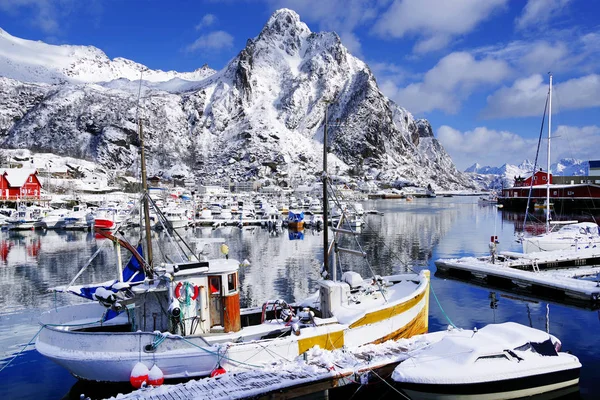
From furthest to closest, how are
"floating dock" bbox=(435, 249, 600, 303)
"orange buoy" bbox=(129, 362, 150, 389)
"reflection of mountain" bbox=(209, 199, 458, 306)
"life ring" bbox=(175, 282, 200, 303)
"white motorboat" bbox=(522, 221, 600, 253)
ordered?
1. "white motorboat" bbox=(522, 221, 600, 253)
2. "reflection of mountain" bbox=(209, 199, 458, 306)
3. "floating dock" bbox=(435, 249, 600, 303)
4. "life ring" bbox=(175, 282, 200, 303)
5. "orange buoy" bbox=(129, 362, 150, 389)

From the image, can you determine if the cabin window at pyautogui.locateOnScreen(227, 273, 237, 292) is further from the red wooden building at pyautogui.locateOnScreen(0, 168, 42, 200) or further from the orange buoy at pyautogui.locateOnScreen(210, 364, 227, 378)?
the red wooden building at pyautogui.locateOnScreen(0, 168, 42, 200)

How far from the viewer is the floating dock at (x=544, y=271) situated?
79.2 ft

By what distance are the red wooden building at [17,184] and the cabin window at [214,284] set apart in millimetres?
92412

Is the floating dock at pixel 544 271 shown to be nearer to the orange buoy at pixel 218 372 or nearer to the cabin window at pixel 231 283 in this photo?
the cabin window at pixel 231 283

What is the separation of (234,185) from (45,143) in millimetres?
85226

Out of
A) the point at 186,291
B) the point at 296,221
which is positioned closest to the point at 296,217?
the point at 296,221

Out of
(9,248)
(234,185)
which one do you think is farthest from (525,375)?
(234,185)

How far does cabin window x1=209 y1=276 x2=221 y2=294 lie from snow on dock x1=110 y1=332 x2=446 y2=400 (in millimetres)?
2690

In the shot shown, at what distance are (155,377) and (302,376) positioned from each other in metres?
4.21

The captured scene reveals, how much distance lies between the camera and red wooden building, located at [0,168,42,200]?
87.3 metres

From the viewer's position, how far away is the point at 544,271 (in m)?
32.1

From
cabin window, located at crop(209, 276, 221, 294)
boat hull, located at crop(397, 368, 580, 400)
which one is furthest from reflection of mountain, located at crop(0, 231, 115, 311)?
boat hull, located at crop(397, 368, 580, 400)

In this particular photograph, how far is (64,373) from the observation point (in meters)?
15.7

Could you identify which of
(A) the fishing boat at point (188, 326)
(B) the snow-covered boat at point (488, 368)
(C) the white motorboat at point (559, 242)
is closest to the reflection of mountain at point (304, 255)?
(C) the white motorboat at point (559, 242)
